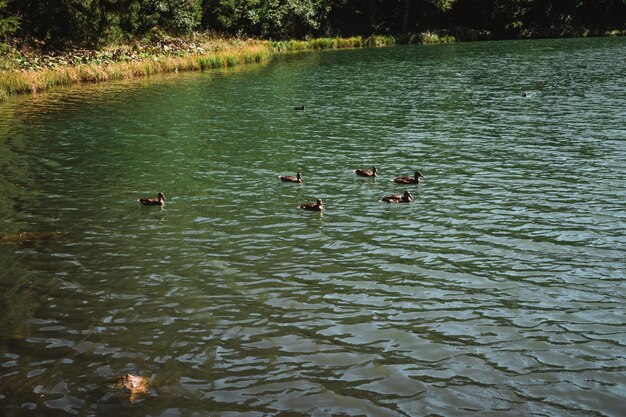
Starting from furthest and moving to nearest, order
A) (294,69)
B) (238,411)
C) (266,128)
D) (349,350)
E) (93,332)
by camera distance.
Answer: (294,69) < (266,128) < (93,332) < (349,350) < (238,411)

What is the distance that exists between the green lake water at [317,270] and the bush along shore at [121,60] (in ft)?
54.4

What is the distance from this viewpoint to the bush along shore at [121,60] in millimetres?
42094

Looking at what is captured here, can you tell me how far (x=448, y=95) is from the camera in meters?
36.7

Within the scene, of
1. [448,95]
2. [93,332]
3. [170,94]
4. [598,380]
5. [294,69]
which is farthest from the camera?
[294,69]

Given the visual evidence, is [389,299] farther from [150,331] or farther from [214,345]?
[150,331]

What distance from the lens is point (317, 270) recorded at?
40.1 feet

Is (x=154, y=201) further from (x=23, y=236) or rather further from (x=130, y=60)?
(x=130, y=60)

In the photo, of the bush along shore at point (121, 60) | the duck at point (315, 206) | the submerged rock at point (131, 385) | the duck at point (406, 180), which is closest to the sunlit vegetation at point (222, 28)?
the bush along shore at point (121, 60)

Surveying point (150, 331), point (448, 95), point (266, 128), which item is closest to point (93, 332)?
point (150, 331)

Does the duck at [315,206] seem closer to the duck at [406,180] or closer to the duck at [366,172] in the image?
the duck at [406,180]

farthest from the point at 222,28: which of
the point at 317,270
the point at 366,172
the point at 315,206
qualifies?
the point at 317,270

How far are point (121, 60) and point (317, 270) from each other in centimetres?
4458

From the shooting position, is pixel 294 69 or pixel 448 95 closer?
pixel 448 95

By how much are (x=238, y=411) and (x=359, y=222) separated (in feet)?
26.2
